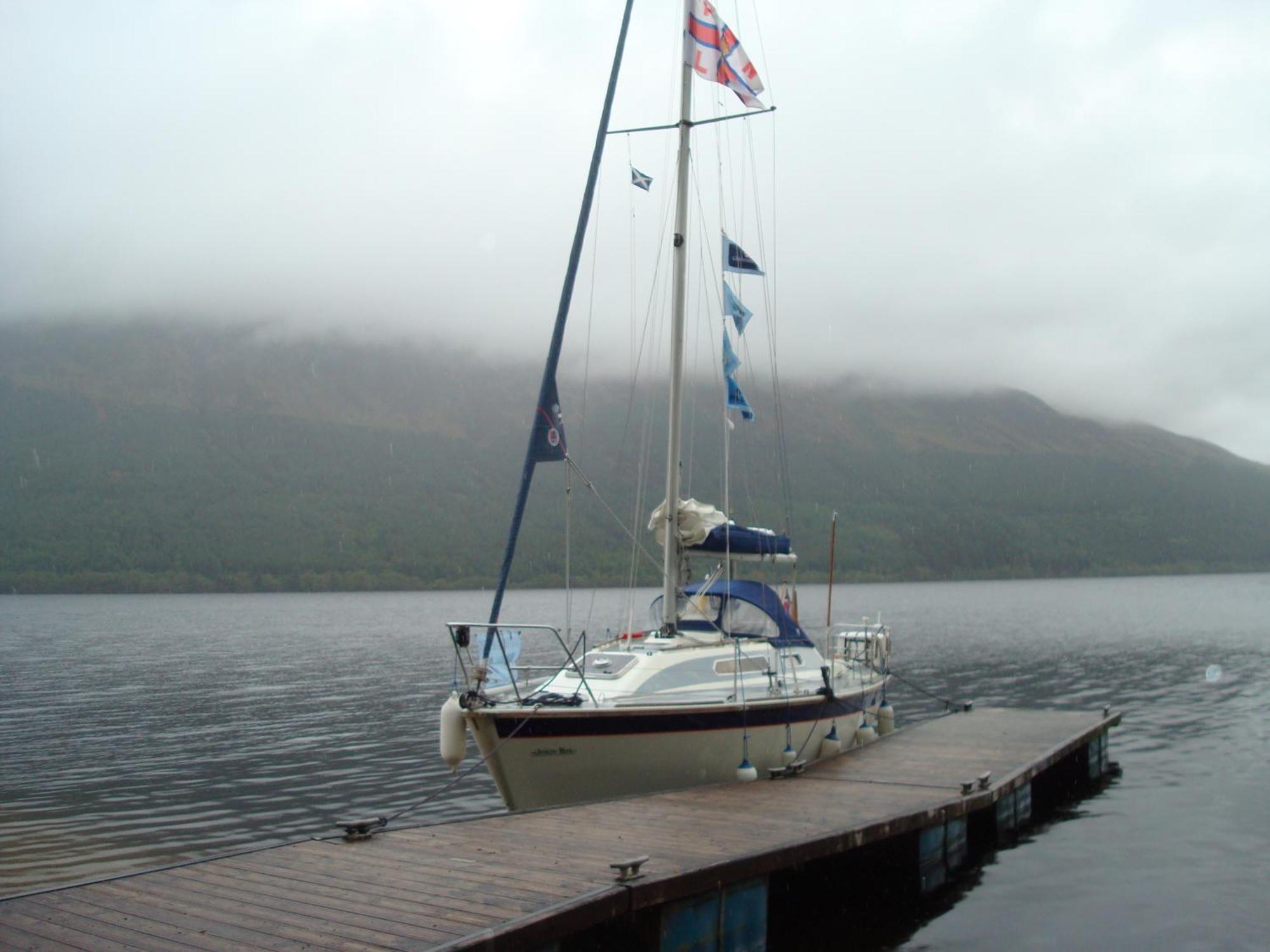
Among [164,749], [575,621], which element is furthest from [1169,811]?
Result: [575,621]

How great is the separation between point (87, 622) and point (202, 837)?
93.3 meters

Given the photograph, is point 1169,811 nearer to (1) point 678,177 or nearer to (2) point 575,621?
(1) point 678,177

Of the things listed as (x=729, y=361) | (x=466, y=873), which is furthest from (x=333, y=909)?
(x=729, y=361)

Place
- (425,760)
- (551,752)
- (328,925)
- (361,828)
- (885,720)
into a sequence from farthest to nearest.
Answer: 1. (425,760)
2. (885,720)
3. (551,752)
4. (361,828)
5. (328,925)

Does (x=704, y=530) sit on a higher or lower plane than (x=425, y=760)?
higher

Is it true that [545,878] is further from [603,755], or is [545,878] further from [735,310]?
[735,310]

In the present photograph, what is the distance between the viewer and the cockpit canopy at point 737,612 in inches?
806

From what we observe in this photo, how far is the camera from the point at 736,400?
21938mm

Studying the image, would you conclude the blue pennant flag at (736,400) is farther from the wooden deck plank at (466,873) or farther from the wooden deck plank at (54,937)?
the wooden deck plank at (54,937)

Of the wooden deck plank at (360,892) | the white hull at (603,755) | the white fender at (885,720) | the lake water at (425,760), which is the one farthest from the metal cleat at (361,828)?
the white fender at (885,720)

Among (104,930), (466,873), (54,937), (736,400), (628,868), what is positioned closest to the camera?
(54,937)

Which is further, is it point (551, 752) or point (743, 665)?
point (743, 665)

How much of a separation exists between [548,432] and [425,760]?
38.6ft

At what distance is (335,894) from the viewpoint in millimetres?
9938
